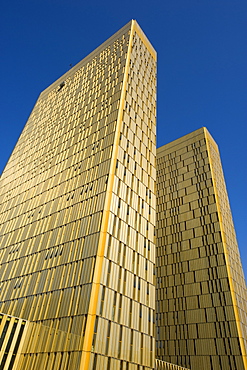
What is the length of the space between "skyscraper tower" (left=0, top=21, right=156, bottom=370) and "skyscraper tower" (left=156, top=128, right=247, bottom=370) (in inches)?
879

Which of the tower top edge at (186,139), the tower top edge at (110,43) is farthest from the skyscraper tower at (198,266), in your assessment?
the tower top edge at (110,43)

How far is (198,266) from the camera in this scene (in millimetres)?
59844

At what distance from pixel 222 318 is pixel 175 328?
9.89 metres

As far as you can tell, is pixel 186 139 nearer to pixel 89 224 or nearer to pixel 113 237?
pixel 89 224

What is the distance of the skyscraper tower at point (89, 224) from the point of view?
2862 centimetres

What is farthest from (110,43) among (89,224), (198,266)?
(198,266)

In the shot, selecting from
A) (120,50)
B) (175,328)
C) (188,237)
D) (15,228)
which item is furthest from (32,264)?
(120,50)

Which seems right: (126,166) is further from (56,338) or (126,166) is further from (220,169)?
(220,169)

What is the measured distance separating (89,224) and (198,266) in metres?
33.9

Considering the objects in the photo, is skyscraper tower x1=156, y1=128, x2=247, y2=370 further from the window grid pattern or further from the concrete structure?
the window grid pattern

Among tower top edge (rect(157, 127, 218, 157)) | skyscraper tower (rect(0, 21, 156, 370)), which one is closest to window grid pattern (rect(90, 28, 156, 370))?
skyscraper tower (rect(0, 21, 156, 370))

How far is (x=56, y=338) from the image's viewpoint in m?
28.2

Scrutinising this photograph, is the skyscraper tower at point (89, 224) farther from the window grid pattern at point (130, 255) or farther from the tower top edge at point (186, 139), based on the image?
the tower top edge at point (186, 139)

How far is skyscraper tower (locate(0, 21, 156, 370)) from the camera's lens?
28.6 metres
